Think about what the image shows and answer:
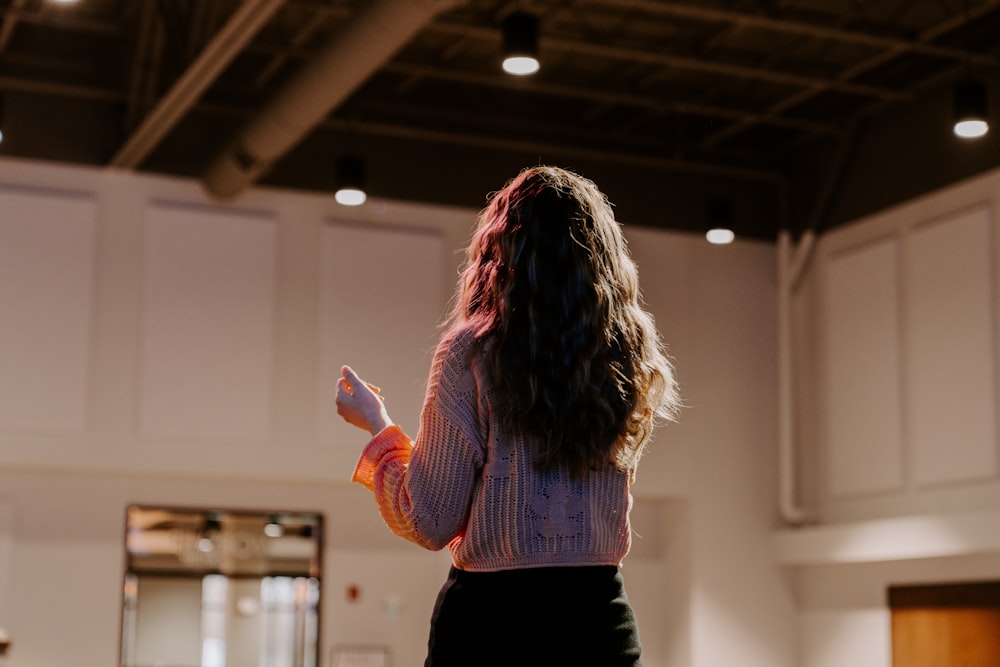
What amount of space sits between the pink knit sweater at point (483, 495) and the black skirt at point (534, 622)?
0.02 meters

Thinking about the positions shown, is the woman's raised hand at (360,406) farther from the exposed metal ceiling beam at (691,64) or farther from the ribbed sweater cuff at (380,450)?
the exposed metal ceiling beam at (691,64)

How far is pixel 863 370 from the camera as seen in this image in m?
9.48

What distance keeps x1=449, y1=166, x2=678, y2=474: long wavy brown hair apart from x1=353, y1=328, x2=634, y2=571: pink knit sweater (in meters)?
0.02

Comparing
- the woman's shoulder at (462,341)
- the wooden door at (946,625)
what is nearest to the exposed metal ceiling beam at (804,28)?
the wooden door at (946,625)

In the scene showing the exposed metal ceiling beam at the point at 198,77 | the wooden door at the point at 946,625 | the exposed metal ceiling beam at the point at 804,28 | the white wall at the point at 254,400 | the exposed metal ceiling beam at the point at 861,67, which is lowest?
the wooden door at the point at 946,625

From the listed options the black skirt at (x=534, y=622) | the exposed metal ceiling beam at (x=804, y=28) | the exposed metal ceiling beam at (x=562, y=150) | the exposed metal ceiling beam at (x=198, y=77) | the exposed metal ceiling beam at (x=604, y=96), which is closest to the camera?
the black skirt at (x=534, y=622)

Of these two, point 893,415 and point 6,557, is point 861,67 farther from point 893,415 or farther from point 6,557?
point 6,557

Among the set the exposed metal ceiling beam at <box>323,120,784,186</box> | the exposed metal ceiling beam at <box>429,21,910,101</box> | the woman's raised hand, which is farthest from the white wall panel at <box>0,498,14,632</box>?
the woman's raised hand

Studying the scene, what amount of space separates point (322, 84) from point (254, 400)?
2.57 metres

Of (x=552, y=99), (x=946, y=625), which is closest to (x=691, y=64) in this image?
(x=552, y=99)

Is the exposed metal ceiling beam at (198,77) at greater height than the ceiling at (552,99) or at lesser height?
lesser

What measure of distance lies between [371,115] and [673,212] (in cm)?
235

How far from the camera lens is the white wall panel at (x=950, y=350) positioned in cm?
838

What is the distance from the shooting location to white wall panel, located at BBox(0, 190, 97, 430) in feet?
28.1
